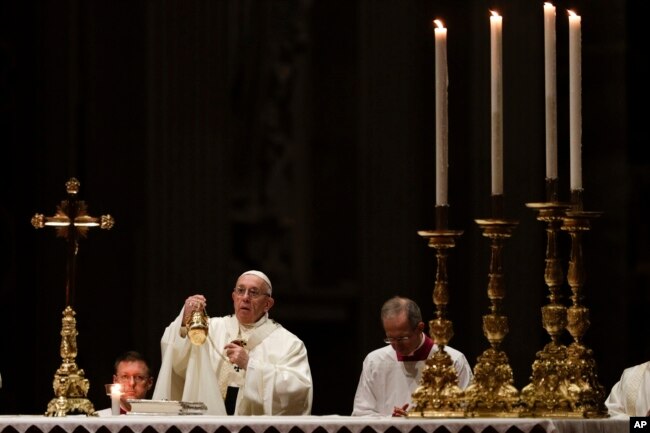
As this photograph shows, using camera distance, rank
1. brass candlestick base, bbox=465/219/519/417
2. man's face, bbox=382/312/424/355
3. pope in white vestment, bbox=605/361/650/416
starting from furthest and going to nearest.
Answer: man's face, bbox=382/312/424/355, pope in white vestment, bbox=605/361/650/416, brass candlestick base, bbox=465/219/519/417

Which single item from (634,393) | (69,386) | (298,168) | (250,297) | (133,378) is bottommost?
(634,393)

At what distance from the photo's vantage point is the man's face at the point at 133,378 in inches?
344

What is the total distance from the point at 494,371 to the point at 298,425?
2.74 ft

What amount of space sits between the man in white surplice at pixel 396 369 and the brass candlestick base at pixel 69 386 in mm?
2129

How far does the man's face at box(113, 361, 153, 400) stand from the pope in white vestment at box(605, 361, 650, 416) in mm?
2378

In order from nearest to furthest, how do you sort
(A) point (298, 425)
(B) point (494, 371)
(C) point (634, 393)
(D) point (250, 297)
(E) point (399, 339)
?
(A) point (298, 425) → (B) point (494, 371) → (C) point (634, 393) → (E) point (399, 339) → (D) point (250, 297)

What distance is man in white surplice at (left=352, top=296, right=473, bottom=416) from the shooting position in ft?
29.1

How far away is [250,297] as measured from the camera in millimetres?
9016

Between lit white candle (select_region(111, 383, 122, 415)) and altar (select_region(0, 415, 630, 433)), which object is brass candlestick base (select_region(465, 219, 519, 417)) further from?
lit white candle (select_region(111, 383, 122, 415))

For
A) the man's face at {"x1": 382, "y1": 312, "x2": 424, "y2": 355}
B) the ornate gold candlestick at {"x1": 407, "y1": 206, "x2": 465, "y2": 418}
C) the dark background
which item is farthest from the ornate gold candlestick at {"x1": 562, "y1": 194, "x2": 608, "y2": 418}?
the dark background

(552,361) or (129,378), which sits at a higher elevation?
(552,361)

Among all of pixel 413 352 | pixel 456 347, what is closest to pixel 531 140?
pixel 456 347

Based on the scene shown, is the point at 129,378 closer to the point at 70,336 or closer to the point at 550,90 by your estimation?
the point at 70,336

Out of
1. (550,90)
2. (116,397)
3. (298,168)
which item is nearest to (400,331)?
(116,397)
